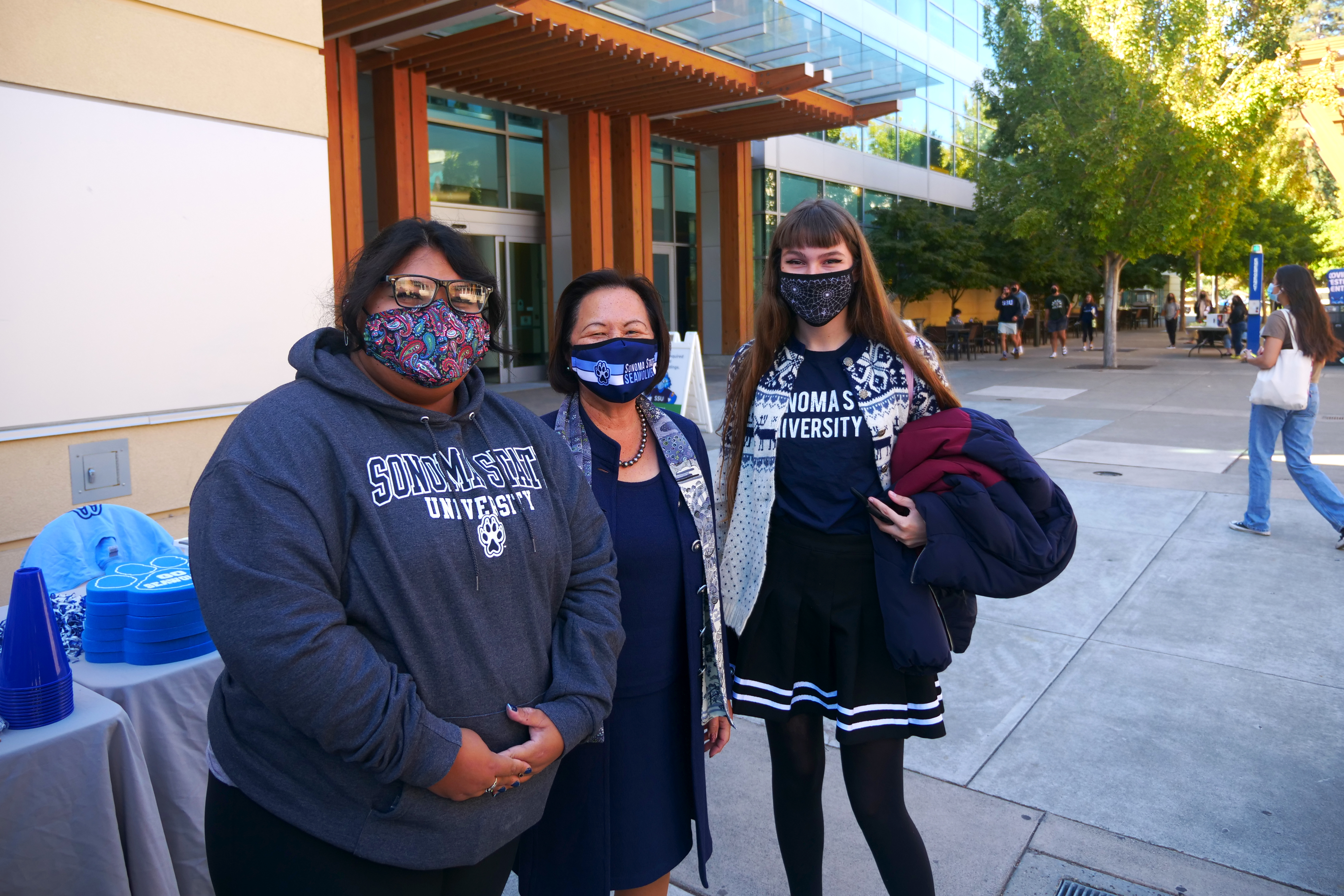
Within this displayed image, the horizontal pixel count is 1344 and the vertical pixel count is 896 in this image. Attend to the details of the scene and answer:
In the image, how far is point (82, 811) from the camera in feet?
7.45

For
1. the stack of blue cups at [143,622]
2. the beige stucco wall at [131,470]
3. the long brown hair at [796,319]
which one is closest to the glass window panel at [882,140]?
the beige stucco wall at [131,470]

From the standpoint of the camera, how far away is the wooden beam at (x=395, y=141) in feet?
39.2

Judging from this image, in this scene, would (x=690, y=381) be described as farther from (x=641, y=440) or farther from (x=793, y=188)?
(x=793, y=188)

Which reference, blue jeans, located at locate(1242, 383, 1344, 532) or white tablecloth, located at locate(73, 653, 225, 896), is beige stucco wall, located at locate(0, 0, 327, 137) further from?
blue jeans, located at locate(1242, 383, 1344, 532)

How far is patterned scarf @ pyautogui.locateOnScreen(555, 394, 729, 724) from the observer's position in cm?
242

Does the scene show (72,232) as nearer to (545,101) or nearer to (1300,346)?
(1300,346)

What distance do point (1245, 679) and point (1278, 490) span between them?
4.88m

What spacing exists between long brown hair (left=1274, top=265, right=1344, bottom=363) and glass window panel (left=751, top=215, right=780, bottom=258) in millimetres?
15174

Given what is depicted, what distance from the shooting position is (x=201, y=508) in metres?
1.53

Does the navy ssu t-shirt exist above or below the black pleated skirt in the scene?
above

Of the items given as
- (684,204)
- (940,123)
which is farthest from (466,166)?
(940,123)

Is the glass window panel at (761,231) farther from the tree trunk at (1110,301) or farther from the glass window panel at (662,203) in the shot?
the tree trunk at (1110,301)

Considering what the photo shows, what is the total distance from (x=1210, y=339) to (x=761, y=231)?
12739 mm

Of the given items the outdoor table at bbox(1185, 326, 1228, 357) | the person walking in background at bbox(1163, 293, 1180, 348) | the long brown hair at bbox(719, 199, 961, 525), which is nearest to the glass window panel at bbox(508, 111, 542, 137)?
the long brown hair at bbox(719, 199, 961, 525)
